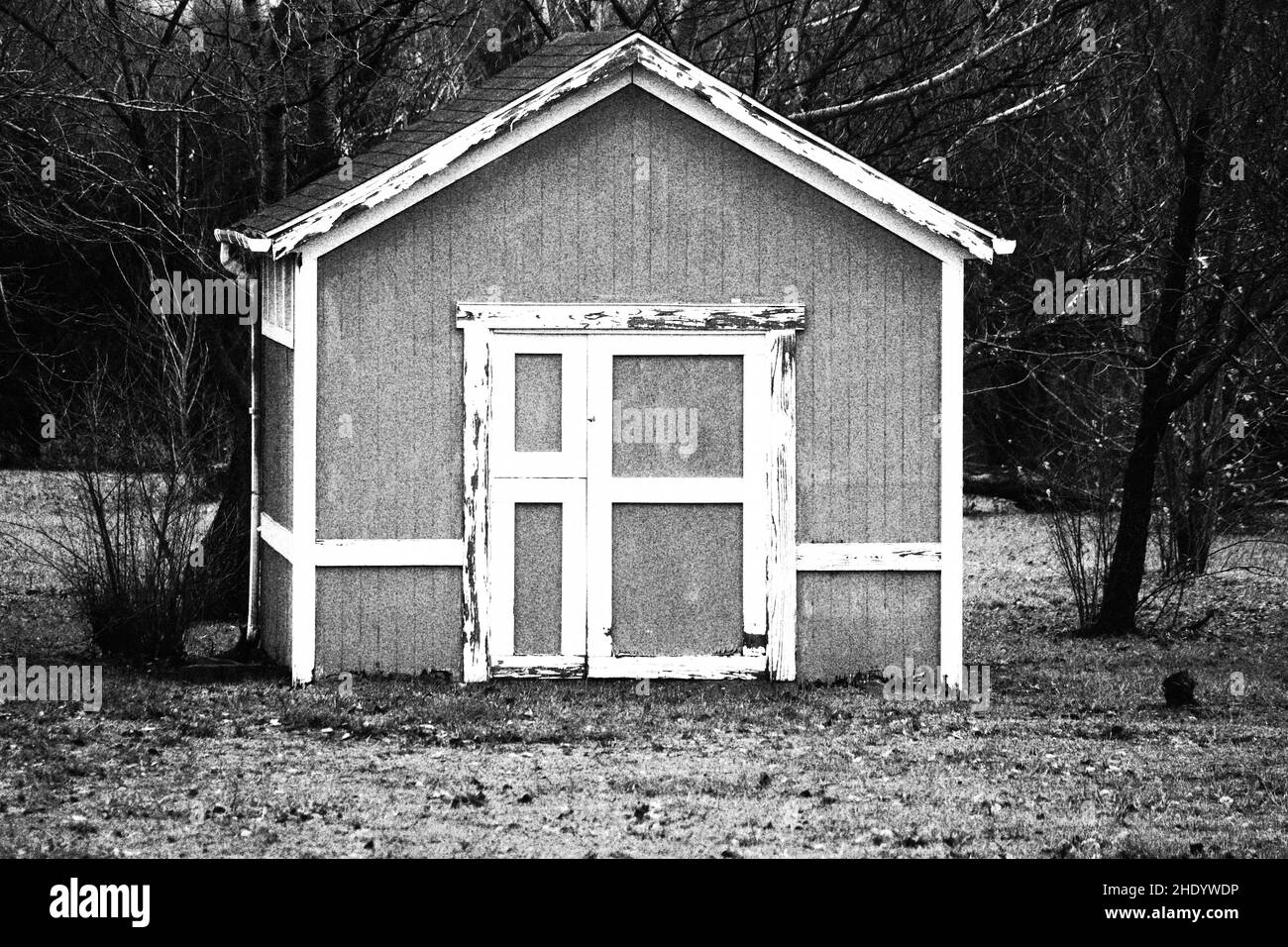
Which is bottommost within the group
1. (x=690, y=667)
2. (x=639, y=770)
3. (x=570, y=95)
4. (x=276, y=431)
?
(x=639, y=770)

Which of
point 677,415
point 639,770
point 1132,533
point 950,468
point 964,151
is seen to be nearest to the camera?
point 639,770

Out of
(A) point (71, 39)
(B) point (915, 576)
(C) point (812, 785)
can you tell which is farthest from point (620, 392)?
(A) point (71, 39)

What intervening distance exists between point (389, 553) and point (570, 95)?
3286mm

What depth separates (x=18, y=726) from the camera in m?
11.0

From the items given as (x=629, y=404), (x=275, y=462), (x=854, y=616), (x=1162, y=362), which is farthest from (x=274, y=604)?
(x=1162, y=362)

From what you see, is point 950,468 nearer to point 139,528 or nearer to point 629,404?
point 629,404

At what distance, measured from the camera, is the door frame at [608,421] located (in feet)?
40.6

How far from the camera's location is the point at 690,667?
493 inches

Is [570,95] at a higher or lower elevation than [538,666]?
higher

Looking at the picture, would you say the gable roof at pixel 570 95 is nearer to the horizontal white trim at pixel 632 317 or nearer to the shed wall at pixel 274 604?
the horizontal white trim at pixel 632 317

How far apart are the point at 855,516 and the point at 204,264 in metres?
5.94

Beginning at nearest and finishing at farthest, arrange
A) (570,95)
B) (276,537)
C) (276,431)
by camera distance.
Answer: (570,95) → (276,537) → (276,431)

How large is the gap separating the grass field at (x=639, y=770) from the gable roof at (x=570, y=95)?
10.1ft

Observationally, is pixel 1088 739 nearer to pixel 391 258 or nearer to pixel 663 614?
pixel 663 614
